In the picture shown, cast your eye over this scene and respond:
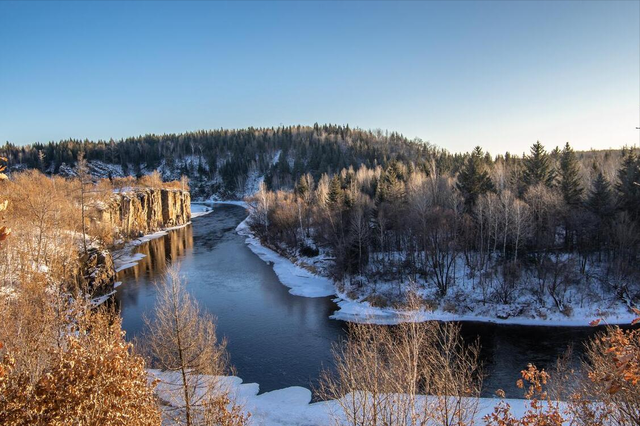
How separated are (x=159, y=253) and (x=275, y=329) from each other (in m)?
30.0

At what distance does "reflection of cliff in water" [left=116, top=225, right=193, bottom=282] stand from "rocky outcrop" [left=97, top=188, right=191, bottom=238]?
142 inches

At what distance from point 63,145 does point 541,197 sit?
16379 cm

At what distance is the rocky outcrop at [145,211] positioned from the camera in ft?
182

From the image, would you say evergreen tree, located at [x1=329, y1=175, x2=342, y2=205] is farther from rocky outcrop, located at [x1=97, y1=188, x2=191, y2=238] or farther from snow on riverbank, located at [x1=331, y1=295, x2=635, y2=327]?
rocky outcrop, located at [x1=97, y1=188, x2=191, y2=238]

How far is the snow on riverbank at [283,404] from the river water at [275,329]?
83 cm

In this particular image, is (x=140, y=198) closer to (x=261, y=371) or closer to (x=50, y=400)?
(x=261, y=371)

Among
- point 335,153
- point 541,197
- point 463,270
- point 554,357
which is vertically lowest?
point 554,357

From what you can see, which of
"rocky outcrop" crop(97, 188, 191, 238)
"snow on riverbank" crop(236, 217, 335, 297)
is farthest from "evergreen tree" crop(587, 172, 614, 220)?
"rocky outcrop" crop(97, 188, 191, 238)

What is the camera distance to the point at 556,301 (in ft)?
100

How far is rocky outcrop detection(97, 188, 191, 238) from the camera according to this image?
5534cm

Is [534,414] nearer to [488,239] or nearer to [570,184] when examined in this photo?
[488,239]

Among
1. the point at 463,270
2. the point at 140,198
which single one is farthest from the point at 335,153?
the point at 463,270

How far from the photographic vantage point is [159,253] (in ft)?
167

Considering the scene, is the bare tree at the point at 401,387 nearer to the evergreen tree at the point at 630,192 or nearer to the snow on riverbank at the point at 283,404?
the snow on riverbank at the point at 283,404
